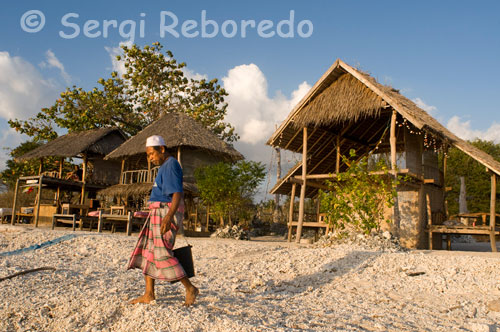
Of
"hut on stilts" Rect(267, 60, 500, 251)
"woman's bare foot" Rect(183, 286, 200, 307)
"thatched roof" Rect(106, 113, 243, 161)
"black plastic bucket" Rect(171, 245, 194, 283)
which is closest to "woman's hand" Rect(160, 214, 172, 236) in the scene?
"black plastic bucket" Rect(171, 245, 194, 283)

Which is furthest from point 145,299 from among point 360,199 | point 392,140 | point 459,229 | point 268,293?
point 459,229

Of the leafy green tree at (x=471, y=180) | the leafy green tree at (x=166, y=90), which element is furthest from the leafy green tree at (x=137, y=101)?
the leafy green tree at (x=471, y=180)

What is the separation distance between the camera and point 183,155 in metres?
16.0

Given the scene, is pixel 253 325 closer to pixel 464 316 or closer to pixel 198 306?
pixel 198 306

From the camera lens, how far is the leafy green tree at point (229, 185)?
13906mm

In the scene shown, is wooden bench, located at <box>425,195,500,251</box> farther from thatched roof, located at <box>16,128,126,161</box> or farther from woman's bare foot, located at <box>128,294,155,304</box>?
thatched roof, located at <box>16,128,126,161</box>

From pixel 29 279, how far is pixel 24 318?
1245mm

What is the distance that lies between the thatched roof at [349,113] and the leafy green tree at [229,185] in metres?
1.70

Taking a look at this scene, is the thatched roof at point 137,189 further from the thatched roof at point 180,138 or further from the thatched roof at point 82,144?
the thatched roof at point 82,144

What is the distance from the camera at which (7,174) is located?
80.9 ft

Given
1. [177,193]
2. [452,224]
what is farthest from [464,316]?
[452,224]

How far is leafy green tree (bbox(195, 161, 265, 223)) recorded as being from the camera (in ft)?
45.6

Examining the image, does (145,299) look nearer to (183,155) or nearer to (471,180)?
(183,155)

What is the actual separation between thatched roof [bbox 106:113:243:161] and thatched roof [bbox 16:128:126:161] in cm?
156
